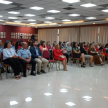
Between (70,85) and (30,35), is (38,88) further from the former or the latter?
(30,35)

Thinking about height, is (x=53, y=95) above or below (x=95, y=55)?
below

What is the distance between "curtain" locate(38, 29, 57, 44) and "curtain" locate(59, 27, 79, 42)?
34.0 inches

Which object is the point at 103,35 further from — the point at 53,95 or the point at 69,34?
the point at 53,95

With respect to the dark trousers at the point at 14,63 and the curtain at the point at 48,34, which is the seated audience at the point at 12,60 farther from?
the curtain at the point at 48,34

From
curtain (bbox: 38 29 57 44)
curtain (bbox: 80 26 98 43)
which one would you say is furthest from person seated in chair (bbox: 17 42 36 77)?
curtain (bbox: 38 29 57 44)

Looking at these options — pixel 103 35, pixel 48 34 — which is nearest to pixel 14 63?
pixel 103 35

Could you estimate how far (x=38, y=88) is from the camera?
4.68 m

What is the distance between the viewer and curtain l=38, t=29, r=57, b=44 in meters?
19.9

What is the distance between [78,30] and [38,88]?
1397cm

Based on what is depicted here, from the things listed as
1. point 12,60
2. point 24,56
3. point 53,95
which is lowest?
point 53,95

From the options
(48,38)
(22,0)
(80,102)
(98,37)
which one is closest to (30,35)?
(48,38)

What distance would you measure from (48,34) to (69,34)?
3.00 m

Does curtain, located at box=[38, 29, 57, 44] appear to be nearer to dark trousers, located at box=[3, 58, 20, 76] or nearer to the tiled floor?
dark trousers, located at box=[3, 58, 20, 76]

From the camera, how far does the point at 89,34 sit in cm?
1716
